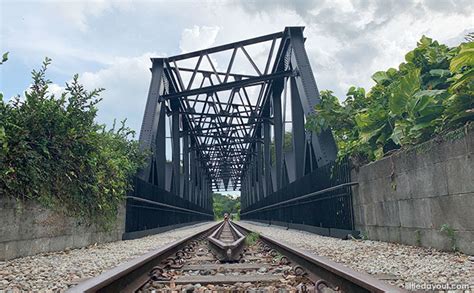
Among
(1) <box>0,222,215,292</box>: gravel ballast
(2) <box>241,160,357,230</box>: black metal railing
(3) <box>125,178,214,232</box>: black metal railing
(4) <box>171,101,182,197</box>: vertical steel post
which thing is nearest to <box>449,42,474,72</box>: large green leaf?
(2) <box>241,160,357,230</box>: black metal railing

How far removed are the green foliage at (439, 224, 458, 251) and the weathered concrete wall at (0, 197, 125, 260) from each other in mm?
5151

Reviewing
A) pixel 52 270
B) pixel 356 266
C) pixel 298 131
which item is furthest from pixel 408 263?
pixel 298 131

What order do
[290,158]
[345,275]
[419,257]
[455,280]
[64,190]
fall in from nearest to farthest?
[345,275]
[455,280]
[419,257]
[64,190]
[290,158]

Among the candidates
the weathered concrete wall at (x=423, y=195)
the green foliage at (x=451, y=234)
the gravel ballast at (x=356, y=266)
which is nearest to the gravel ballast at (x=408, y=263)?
the gravel ballast at (x=356, y=266)

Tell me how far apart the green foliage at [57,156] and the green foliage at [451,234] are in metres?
5.09

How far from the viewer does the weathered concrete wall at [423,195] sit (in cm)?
412

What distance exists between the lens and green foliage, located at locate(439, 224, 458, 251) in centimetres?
427

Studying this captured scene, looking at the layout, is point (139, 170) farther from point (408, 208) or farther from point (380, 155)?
point (408, 208)

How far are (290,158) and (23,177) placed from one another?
1410 cm

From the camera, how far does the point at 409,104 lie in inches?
229

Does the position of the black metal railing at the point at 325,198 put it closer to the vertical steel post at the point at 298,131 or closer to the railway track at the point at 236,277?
the vertical steel post at the point at 298,131

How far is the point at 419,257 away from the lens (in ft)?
13.9

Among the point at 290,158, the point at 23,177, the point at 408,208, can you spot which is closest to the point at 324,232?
the point at 408,208

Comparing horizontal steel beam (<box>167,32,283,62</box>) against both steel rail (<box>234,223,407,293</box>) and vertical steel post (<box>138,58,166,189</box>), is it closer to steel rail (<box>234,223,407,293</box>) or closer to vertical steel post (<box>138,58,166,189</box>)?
vertical steel post (<box>138,58,166,189</box>)
